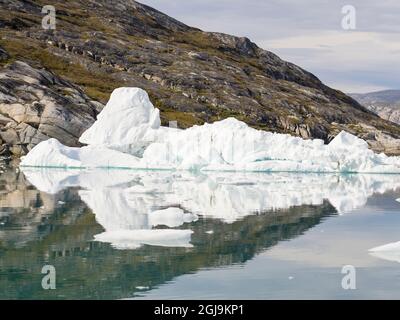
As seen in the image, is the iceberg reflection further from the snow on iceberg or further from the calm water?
the snow on iceberg

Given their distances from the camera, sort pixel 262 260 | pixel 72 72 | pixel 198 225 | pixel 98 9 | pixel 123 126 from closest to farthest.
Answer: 1. pixel 262 260
2. pixel 198 225
3. pixel 123 126
4. pixel 72 72
5. pixel 98 9

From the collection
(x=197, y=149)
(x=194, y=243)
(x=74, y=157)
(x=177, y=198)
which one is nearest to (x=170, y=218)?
(x=194, y=243)

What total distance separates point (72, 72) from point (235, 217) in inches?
4098

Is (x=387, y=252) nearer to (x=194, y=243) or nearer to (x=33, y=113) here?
(x=194, y=243)

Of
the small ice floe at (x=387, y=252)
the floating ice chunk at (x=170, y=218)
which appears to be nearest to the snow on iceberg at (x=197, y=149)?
the floating ice chunk at (x=170, y=218)

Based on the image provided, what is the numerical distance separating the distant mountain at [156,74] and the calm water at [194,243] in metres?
54.4

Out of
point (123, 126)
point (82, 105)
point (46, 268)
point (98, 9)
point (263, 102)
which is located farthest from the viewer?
point (98, 9)

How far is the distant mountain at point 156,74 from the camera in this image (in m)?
110

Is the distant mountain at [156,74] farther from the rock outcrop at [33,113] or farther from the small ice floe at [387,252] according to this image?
the small ice floe at [387,252]

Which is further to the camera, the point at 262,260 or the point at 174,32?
the point at 174,32

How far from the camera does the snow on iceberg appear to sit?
2505 inches

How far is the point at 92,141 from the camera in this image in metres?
69.6
